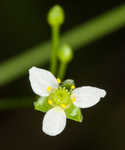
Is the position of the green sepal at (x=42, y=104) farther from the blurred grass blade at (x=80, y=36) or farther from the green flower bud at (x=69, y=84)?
the blurred grass blade at (x=80, y=36)

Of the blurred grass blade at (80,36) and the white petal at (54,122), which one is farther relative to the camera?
the blurred grass blade at (80,36)

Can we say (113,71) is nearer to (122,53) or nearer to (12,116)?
(122,53)

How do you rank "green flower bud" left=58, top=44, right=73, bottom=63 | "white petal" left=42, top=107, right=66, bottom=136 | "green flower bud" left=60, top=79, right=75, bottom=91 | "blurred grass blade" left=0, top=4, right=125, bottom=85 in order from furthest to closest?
1. "blurred grass blade" left=0, top=4, right=125, bottom=85
2. "green flower bud" left=58, top=44, right=73, bottom=63
3. "green flower bud" left=60, top=79, right=75, bottom=91
4. "white petal" left=42, top=107, right=66, bottom=136

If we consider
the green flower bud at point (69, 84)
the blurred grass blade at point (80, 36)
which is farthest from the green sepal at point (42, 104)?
the blurred grass blade at point (80, 36)

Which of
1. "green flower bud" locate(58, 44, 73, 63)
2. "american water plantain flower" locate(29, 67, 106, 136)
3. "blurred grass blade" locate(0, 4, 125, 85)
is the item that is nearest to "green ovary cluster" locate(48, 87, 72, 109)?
"american water plantain flower" locate(29, 67, 106, 136)

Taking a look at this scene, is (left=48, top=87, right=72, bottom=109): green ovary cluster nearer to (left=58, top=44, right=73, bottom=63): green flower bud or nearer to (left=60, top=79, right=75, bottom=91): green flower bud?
(left=60, top=79, right=75, bottom=91): green flower bud

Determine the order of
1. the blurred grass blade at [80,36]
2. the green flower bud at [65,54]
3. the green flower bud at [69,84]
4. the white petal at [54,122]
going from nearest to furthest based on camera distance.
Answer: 1. the white petal at [54,122]
2. the green flower bud at [69,84]
3. the green flower bud at [65,54]
4. the blurred grass blade at [80,36]
